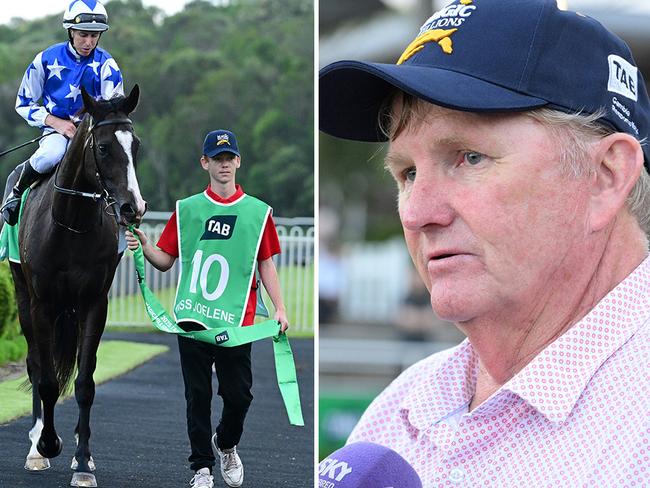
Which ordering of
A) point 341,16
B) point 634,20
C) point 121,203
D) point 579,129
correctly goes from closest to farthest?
1. point 579,129
2. point 121,203
3. point 634,20
4. point 341,16

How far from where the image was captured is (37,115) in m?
1.98

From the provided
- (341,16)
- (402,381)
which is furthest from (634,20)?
(402,381)

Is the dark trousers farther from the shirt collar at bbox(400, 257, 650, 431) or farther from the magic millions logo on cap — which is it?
the magic millions logo on cap

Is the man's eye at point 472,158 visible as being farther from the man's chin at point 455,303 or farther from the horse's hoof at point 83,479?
the horse's hoof at point 83,479

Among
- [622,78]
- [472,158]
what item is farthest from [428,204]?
[622,78]

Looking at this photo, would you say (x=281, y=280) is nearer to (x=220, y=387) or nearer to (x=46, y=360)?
(x=220, y=387)

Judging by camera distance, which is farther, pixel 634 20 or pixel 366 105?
pixel 634 20

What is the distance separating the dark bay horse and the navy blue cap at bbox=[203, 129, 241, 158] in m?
0.15

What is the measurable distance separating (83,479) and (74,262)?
41 centimetres

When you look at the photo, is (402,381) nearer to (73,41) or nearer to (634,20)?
(73,41)

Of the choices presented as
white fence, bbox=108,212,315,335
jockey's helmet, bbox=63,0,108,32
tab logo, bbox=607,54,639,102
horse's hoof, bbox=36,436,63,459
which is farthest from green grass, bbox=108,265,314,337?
tab logo, bbox=607,54,639,102

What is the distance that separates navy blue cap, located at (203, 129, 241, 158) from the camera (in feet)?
6.66

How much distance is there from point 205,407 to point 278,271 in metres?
0.30

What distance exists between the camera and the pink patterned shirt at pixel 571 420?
149 cm
